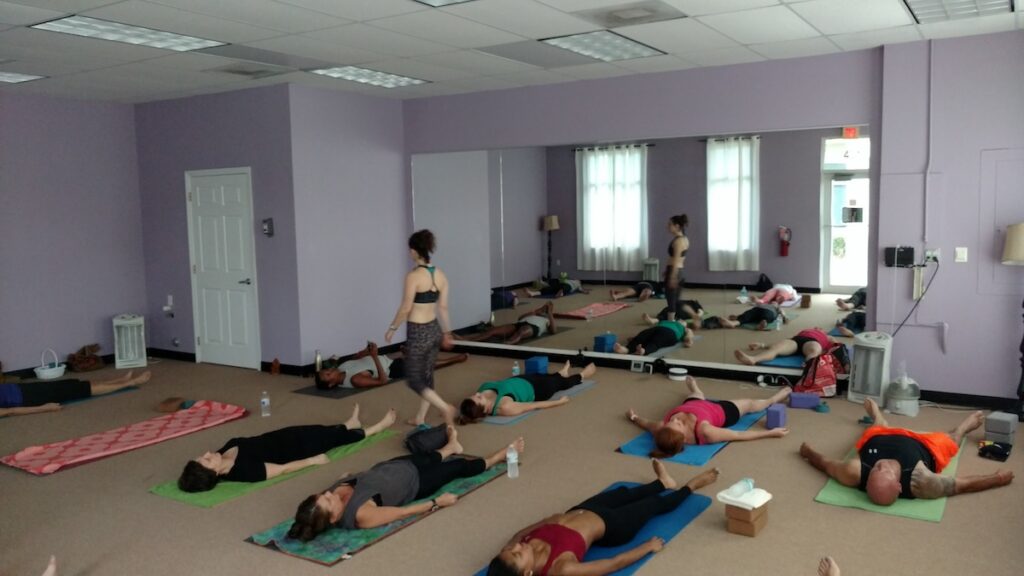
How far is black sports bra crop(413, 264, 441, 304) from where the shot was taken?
5.36 m

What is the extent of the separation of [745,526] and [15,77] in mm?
6866

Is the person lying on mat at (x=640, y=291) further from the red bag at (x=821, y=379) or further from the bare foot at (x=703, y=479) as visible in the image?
the bare foot at (x=703, y=479)

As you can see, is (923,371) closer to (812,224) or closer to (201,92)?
(812,224)

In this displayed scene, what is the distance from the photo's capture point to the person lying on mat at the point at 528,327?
25.9 ft

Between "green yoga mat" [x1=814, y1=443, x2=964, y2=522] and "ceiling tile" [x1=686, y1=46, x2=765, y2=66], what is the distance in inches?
133

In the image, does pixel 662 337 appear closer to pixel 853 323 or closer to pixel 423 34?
pixel 853 323

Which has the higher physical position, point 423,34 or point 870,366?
point 423,34

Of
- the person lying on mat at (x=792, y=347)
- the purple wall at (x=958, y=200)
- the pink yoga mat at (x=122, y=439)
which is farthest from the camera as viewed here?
the person lying on mat at (x=792, y=347)

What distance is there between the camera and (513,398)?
5.74m

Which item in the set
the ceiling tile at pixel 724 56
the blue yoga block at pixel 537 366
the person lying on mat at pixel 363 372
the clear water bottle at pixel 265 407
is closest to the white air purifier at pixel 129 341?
the person lying on mat at pixel 363 372

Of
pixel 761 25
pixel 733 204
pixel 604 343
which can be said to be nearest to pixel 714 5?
pixel 761 25

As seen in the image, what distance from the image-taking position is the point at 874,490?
3828 millimetres

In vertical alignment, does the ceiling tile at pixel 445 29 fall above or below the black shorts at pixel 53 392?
above

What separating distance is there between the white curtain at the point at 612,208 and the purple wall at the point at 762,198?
0.26 feet
